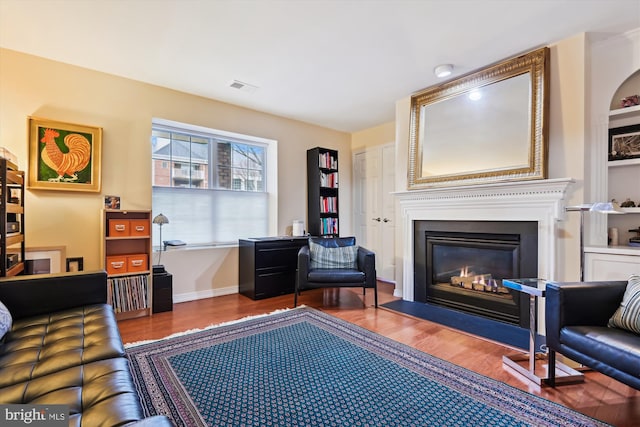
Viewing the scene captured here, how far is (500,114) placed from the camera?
9.62ft

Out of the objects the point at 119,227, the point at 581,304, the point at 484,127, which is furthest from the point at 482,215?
the point at 119,227

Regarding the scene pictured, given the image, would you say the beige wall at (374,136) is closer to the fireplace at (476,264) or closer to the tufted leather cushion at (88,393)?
the fireplace at (476,264)

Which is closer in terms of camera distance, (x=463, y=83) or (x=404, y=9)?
(x=404, y=9)

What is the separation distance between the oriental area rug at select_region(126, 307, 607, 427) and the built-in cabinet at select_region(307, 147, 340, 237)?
2348mm

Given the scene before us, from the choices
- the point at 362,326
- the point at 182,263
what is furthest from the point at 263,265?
the point at 362,326

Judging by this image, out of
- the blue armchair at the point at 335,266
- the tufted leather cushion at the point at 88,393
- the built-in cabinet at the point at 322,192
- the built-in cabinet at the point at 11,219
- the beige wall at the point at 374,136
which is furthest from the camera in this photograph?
the beige wall at the point at 374,136

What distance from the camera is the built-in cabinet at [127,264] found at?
292cm

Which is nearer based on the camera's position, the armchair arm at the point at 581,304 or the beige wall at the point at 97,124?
the armchair arm at the point at 581,304

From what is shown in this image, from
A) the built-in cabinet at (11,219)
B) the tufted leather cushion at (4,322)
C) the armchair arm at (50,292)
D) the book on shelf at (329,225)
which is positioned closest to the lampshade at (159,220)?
the built-in cabinet at (11,219)

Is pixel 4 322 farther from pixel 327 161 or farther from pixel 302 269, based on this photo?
pixel 327 161

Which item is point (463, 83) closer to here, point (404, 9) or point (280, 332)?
point (404, 9)

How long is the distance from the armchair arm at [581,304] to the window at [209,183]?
137 inches

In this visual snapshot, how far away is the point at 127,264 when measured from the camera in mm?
3014

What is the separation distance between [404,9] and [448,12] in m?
0.33
